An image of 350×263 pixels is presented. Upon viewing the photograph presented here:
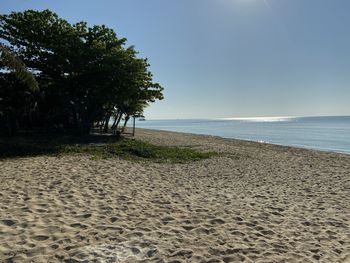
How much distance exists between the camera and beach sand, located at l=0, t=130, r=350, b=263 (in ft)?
21.9

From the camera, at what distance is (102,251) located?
21.4 feet

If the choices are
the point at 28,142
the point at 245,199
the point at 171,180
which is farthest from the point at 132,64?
the point at 245,199

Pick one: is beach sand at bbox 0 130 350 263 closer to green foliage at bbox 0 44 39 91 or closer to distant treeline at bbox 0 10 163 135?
green foliage at bbox 0 44 39 91

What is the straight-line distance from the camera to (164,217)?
8.84m

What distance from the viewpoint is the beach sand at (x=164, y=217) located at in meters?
6.66

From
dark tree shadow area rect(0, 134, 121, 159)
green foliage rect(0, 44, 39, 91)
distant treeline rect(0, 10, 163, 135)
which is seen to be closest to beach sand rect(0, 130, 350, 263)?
green foliage rect(0, 44, 39, 91)

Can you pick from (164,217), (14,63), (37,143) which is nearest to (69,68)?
(37,143)

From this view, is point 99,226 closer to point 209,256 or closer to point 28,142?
point 209,256

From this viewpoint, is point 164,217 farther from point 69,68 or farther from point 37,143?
point 69,68

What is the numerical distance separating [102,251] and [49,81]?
29.1 metres

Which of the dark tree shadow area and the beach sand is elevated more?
the dark tree shadow area

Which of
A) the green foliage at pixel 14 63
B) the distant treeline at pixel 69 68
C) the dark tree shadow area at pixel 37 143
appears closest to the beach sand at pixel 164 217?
the green foliage at pixel 14 63

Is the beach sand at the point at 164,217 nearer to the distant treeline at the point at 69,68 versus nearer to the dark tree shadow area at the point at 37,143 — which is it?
the dark tree shadow area at the point at 37,143

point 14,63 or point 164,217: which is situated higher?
point 14,63
